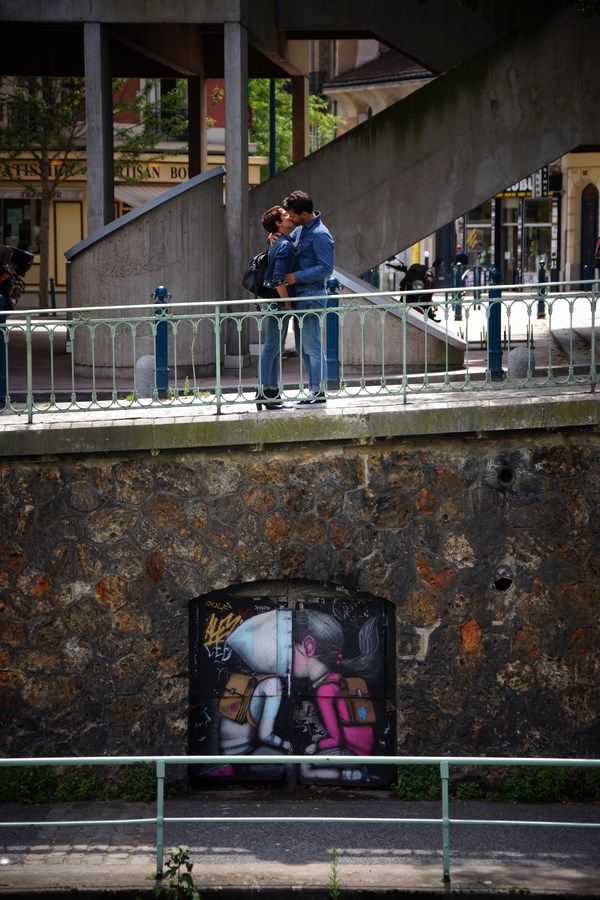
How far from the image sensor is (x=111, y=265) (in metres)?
17.0

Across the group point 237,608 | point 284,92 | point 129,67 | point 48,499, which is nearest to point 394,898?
point 237,608

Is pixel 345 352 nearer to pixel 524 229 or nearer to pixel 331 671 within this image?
pixel 331 671

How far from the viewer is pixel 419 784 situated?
1212 cm

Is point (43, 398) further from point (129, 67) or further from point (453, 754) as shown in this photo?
point (129, 67)

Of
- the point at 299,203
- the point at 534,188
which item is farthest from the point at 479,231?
the point at 299,203

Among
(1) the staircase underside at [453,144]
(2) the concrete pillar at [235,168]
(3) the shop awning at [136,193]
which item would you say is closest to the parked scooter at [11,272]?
(2) the concrete pillar at [235,168]

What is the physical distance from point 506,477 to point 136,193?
26.8 meters

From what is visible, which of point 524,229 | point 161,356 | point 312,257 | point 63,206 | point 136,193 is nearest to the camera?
point 312,257

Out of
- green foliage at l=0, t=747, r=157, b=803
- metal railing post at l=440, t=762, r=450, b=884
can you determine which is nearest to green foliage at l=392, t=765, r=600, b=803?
metal railing post at l=440, t=762, r=450, b=884

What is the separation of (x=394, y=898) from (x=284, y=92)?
35370 millimetres

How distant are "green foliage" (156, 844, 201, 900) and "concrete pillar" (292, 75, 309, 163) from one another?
16.4 m

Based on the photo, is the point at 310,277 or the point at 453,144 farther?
the point at 453,144

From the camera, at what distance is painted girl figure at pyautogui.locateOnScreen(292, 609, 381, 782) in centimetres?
1238

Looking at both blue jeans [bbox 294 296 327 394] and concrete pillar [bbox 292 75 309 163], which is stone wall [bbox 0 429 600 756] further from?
concrete pillar [bbox 292 75 309 163]
